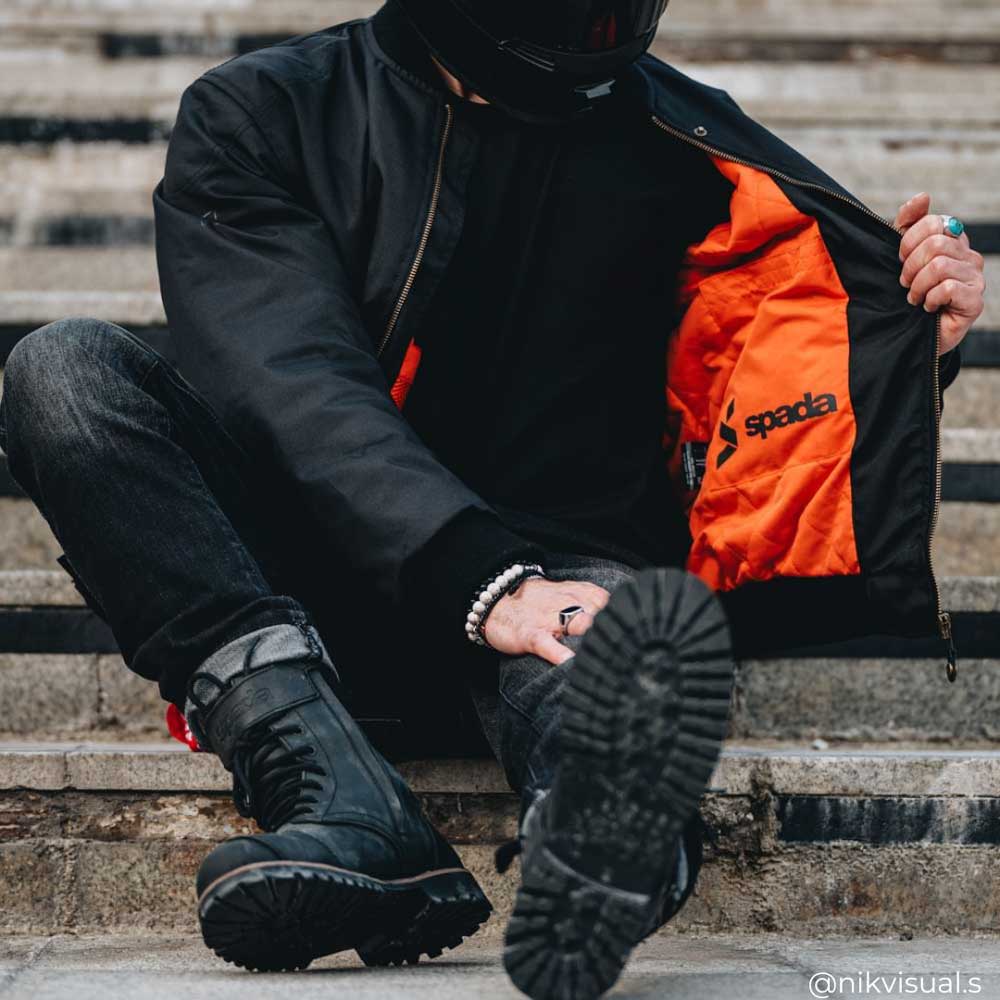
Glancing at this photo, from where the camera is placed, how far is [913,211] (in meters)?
1.80

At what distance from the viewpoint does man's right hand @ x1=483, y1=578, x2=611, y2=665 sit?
1478 mm

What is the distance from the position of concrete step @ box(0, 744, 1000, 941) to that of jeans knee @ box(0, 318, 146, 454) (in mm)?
547

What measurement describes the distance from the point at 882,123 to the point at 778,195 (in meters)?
2.08

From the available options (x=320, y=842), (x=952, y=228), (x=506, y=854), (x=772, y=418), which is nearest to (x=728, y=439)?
(x=772, y=418)

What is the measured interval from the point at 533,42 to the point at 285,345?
52 centimetres

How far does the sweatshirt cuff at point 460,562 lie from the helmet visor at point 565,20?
0.67m

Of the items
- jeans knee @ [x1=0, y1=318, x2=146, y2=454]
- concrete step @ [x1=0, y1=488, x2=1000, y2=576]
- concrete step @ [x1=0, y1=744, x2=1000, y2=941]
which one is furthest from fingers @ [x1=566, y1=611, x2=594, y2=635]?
concrete step @ [x1=0, y1=488, x2=1000, y2=576]

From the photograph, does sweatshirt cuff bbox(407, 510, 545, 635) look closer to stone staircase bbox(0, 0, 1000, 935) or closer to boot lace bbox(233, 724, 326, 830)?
boot lace bbox(233, 724, 326, 830)

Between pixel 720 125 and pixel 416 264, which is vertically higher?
pixel 720 125

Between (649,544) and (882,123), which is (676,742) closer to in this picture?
(649,544)

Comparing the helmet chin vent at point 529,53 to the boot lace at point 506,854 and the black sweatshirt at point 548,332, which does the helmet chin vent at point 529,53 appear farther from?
the boot lace at point 506,854

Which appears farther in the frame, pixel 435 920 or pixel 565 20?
pixel 565 20

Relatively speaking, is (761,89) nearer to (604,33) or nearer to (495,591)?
(604,33)

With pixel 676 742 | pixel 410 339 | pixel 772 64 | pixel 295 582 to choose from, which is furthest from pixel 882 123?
pixel 676 742
